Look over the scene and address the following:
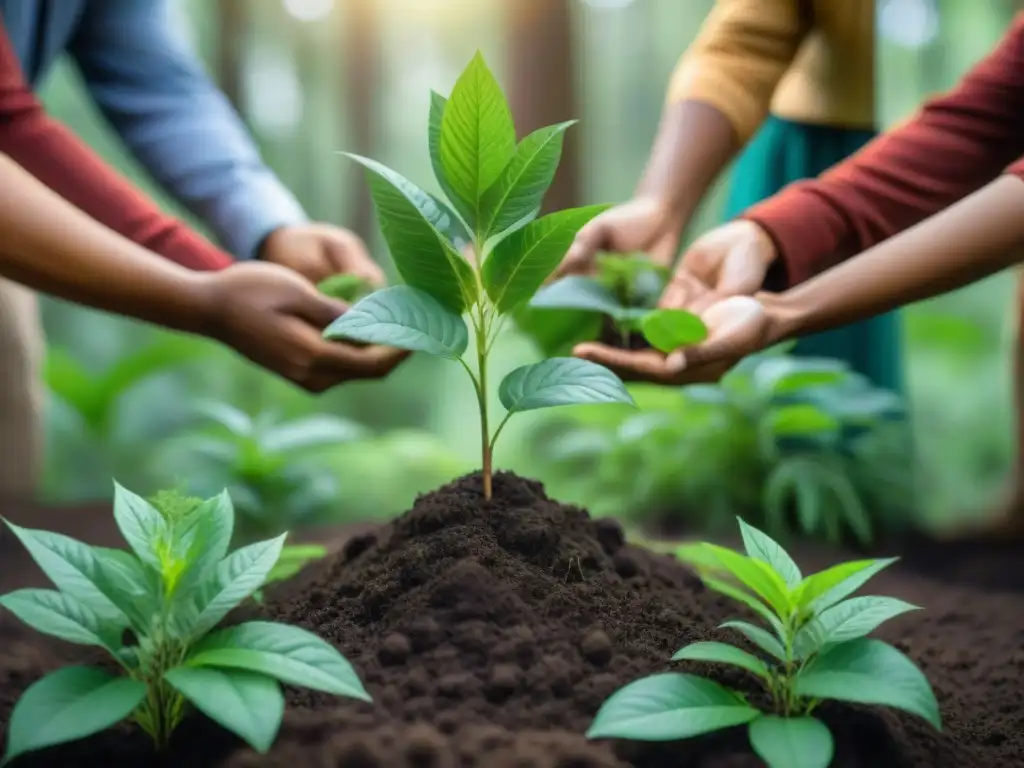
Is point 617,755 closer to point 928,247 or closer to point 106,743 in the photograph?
point 106,743

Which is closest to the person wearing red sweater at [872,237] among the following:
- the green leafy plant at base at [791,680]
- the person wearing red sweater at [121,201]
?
the green leafy plant at base at [791,680]

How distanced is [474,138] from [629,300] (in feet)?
2.05

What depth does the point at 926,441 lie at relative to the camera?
4.21m

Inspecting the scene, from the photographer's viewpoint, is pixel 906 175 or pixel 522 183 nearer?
pixel 522 183

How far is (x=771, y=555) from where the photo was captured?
0.95 metres

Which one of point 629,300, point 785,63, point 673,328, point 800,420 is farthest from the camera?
point 800,420

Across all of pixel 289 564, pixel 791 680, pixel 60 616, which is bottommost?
pixel 289 564

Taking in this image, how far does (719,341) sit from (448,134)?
0.54 metres

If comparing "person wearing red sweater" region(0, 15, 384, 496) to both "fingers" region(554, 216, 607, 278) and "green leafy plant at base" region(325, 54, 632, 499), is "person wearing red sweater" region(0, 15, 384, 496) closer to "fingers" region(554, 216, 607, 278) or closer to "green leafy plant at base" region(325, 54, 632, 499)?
"fingers" region(554, 216, 607, 278)

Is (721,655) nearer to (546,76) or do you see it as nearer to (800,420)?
(800,420)

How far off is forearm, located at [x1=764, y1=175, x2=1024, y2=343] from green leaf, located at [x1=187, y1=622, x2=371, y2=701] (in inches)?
34.4

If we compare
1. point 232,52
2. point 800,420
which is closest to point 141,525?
Answer: point 800,420

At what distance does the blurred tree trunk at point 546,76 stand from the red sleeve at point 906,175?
5.46ft

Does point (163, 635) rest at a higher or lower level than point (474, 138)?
lower
